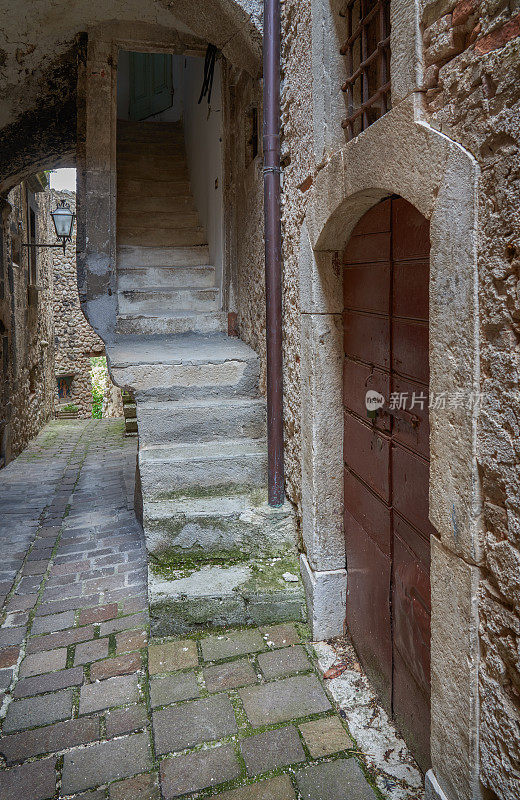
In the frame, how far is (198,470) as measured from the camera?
353cm

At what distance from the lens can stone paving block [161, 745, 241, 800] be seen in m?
2.03

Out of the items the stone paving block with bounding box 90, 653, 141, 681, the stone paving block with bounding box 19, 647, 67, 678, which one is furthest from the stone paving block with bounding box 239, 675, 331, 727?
the stone paving block with bounding box 19, 647, 67, 678

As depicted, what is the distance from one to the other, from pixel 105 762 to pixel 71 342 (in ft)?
48.0

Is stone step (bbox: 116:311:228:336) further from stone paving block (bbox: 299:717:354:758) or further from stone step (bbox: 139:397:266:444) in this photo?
stone paving block (bbox: 299:717:354:758)

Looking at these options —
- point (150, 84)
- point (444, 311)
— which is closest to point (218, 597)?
point (444, 311)

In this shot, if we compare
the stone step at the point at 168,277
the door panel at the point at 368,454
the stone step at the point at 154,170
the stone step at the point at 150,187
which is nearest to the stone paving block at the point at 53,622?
the door panel at the point at 368,454

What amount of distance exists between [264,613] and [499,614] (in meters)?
1.77

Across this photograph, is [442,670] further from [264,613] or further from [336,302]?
[336,302]

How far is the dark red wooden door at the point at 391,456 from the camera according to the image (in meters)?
1.98

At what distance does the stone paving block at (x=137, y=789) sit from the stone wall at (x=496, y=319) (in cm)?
117

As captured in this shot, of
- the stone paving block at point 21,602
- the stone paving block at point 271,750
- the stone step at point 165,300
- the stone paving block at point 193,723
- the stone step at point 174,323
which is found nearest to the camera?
the stone paving block at point 271,750

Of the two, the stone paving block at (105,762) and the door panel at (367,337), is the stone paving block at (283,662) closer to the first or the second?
the stone paving block at (105,762)

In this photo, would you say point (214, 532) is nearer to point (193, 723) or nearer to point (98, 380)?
point (193, 723)

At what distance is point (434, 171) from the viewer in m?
1.58
